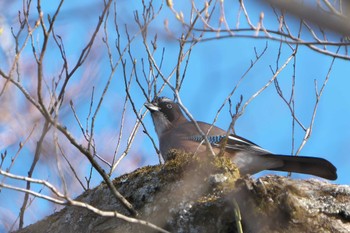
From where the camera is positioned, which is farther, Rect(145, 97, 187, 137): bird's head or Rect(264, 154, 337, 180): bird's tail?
Rect(145, 97, 187, 137): bird's head

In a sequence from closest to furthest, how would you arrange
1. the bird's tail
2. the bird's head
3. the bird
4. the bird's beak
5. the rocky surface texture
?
1. the rocky surface texture
2. the bird's tail
3. the bird
4. the bird's beak
5. the bird's head

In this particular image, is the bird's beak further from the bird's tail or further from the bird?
the bird's tail

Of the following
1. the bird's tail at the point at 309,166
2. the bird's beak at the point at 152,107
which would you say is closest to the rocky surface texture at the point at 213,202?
the bird's tail at the point at 309,166

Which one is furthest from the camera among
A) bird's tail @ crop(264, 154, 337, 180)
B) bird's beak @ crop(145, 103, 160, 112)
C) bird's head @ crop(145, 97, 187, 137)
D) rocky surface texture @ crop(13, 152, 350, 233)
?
→ bird's head @ crop(145, 97, 187, 137)

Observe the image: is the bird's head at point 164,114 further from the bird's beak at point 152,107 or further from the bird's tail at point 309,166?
the bird's tail at point 309,166

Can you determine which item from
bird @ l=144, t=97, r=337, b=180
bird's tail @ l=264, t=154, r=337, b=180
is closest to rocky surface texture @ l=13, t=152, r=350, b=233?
bird @ l=144, t=97, r=337, b=180

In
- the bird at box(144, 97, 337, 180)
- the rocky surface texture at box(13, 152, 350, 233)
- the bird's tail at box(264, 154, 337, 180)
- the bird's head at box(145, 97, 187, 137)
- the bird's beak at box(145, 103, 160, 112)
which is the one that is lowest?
the rocky surface texture at box(13, 152, 350, 233)

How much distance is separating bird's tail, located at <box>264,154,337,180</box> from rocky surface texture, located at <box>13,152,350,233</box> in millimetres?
1575

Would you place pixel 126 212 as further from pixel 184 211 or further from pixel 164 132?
pixel 164 132

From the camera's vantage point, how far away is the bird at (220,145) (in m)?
7.09

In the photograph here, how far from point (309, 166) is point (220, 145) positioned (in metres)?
1.51

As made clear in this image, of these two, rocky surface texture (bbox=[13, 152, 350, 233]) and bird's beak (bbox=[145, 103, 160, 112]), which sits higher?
bird's beak (bbox=[145, 103, 160, 112])

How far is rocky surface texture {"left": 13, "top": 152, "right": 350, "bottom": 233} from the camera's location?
476 centimetres

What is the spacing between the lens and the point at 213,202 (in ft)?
16.3
